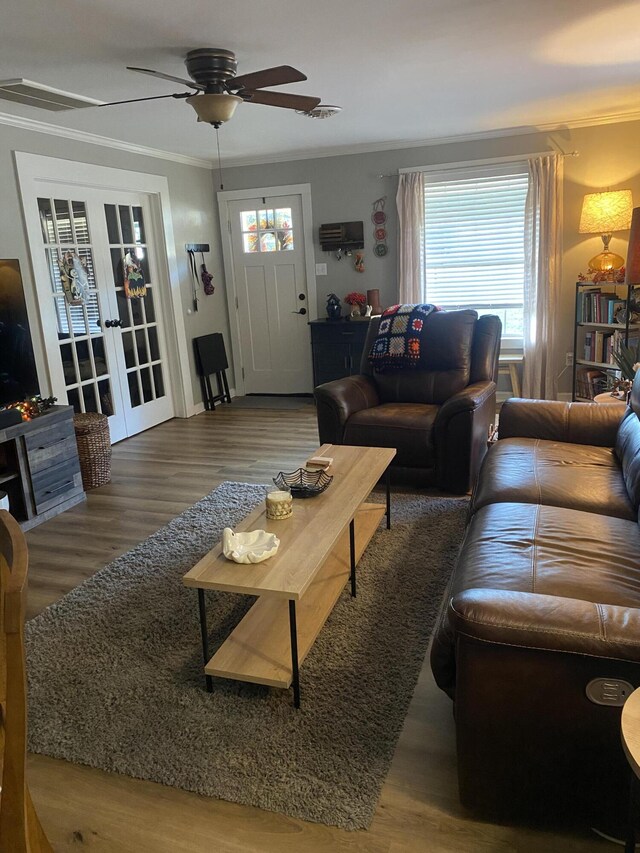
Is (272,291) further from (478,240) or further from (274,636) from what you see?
(274,636)

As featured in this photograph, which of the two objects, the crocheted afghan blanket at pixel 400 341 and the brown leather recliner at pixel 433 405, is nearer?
the brown leather recliner at pixel 433 405

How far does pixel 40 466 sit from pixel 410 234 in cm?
375

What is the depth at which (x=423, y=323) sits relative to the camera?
413 cm

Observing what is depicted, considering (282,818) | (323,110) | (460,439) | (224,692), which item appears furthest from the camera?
(460,439)

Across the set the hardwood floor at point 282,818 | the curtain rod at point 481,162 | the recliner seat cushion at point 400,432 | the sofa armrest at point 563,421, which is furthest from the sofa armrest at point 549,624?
the curtain rod at point 481,162

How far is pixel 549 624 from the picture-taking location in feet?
4.40

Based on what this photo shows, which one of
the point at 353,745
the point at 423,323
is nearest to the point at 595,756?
the point at 353,745

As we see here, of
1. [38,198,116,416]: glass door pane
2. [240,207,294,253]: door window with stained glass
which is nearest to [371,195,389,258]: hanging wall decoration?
[240,207,294,253]: door window with stained glass

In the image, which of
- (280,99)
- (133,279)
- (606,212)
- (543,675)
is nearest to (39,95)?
(280,99)

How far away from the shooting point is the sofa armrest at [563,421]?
118 inches

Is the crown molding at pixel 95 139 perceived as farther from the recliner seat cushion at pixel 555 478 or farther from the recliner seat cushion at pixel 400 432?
the recliner seat cushion at pixel 555 478

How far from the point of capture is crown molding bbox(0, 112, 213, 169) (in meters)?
4.00

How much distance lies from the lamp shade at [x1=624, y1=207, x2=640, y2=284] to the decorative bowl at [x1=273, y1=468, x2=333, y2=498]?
2577 millimetres

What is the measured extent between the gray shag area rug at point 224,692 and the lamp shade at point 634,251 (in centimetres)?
224
